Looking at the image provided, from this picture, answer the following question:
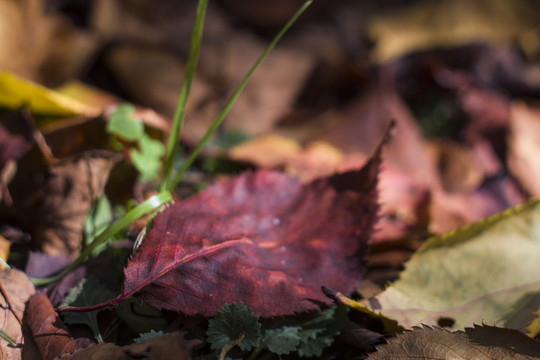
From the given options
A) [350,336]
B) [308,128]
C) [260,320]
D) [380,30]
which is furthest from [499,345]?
[380,30]

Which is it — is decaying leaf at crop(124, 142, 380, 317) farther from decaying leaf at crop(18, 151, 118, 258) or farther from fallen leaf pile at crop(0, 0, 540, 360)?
decaying leaf at crop(18, 151, 118, 258)

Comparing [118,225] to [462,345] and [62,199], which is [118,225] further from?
[462,345]

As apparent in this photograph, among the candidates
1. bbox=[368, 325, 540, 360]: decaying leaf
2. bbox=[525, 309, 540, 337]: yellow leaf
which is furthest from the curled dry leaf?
bbox=[525, 309, 540, 337]: yellow leaf

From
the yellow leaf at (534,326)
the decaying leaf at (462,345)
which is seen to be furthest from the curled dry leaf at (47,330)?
the yellow leaf at (534,326)

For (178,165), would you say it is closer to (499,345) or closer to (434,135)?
(499,345)

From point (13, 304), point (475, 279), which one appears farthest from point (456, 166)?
point (13, 304)

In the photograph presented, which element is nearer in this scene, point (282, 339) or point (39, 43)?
point (282, 339)

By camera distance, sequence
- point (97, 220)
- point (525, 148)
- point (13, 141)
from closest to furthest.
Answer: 1. point (97, 220)
2. point (13, 141)
3. point (525, 148)
